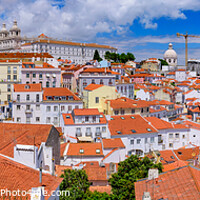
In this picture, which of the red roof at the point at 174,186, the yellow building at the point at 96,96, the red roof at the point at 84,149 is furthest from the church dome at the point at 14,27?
the red roof at the point at 174,186

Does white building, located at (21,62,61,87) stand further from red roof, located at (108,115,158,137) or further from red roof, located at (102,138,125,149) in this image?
red roof, located at (102,138,125,149)

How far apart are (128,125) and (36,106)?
46.4ft

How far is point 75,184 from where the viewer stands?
80.1ft

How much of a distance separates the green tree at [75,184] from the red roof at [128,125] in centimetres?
1677

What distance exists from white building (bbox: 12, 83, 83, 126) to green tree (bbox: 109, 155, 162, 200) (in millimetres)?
21538

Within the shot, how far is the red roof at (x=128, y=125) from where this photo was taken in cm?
4233

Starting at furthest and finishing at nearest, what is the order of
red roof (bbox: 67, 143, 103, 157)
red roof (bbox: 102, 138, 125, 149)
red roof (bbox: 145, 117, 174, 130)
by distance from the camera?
red roof (bbox: 145, 117, 174, 130) < red roof (bbox: 102, 138, 125, 149) < red roof (bbox: 67, 143, 103, 157)

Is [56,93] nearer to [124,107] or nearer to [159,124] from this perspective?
[124,107]

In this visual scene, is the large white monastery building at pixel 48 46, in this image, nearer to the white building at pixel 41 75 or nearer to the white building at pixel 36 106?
Result: the white building at pixel 41 75

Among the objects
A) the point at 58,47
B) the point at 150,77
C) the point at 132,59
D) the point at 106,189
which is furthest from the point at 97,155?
the point at 58,47

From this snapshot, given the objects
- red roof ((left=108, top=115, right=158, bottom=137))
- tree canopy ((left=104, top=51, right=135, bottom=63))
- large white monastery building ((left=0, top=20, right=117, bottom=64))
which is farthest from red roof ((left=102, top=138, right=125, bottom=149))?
large white monastery building ((left=0, top=20, right=117, bottom=64))

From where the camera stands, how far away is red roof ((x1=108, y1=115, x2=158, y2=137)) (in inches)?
1666

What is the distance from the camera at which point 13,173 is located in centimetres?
1345

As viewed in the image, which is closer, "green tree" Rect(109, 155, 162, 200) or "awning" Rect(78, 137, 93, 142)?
"green tree" Rect(109, 155, 162, 200)
